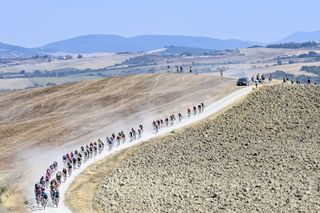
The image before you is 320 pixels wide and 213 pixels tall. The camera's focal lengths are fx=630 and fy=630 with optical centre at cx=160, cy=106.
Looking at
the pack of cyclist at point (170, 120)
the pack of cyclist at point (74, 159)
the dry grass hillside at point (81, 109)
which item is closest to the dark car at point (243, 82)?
the dry grass hillside at point (81, 109)

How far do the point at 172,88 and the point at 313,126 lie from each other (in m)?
32.3

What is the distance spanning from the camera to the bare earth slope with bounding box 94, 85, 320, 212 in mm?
55875

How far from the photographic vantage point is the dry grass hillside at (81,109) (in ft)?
260

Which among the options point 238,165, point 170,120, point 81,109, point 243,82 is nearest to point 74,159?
point 238,165

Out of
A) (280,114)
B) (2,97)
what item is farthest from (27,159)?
(2,97)

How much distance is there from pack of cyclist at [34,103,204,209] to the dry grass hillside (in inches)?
141

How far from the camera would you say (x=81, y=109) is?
101438 mm

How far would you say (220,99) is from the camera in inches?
3570

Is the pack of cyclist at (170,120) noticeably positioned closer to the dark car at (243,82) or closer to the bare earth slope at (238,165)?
the bare earth slope at (238,165)

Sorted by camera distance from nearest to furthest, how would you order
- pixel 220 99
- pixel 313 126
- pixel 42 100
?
pixel 313 126 < pixel 220 99 < pixel 42 100

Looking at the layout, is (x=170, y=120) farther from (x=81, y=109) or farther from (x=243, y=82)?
(x=81, y=109)

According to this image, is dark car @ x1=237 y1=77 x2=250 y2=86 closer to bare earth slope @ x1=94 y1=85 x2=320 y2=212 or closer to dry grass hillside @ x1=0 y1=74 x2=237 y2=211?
dry grass hillside @ x1=0 y1=74 x2=237 y2=211

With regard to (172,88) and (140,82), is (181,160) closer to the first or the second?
(172,88)

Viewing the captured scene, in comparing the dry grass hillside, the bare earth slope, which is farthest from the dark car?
the bare earth slope
